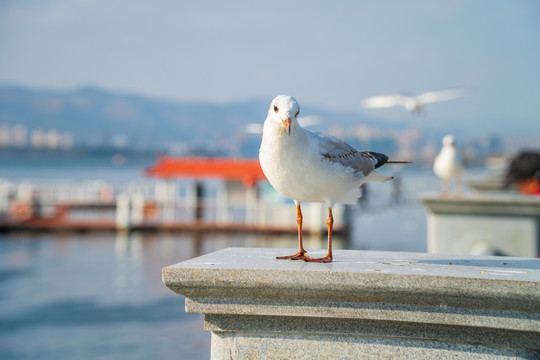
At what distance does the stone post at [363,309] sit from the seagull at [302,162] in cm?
40

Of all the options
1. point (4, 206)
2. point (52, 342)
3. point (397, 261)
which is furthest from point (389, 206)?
point (397, 261)

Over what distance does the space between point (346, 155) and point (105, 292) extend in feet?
43.3

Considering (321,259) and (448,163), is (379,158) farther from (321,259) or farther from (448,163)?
(448,163)

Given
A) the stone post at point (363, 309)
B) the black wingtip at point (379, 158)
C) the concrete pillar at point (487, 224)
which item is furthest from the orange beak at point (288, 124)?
the concrete pillar at point (487, 224)

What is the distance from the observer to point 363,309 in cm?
248

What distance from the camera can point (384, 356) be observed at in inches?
98.8

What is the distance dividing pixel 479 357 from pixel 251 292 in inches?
37.7

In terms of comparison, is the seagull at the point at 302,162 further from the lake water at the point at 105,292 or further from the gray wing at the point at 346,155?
the lake water at the point at 105,292

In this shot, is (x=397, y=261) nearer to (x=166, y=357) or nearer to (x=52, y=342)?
(x=166, y=357)

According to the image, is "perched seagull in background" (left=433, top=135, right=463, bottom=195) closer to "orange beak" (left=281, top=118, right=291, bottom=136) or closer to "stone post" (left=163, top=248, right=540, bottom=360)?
"stone post" (left=163, top=248, right=540, bottom=360)

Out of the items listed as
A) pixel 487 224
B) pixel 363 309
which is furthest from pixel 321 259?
pixel 487 224

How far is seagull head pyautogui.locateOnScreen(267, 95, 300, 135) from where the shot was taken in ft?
8.77

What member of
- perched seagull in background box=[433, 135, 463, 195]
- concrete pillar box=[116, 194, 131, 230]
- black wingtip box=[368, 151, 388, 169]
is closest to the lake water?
concrete pillar box=[116, 194, 131, 230]

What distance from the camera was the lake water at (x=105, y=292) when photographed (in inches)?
440
